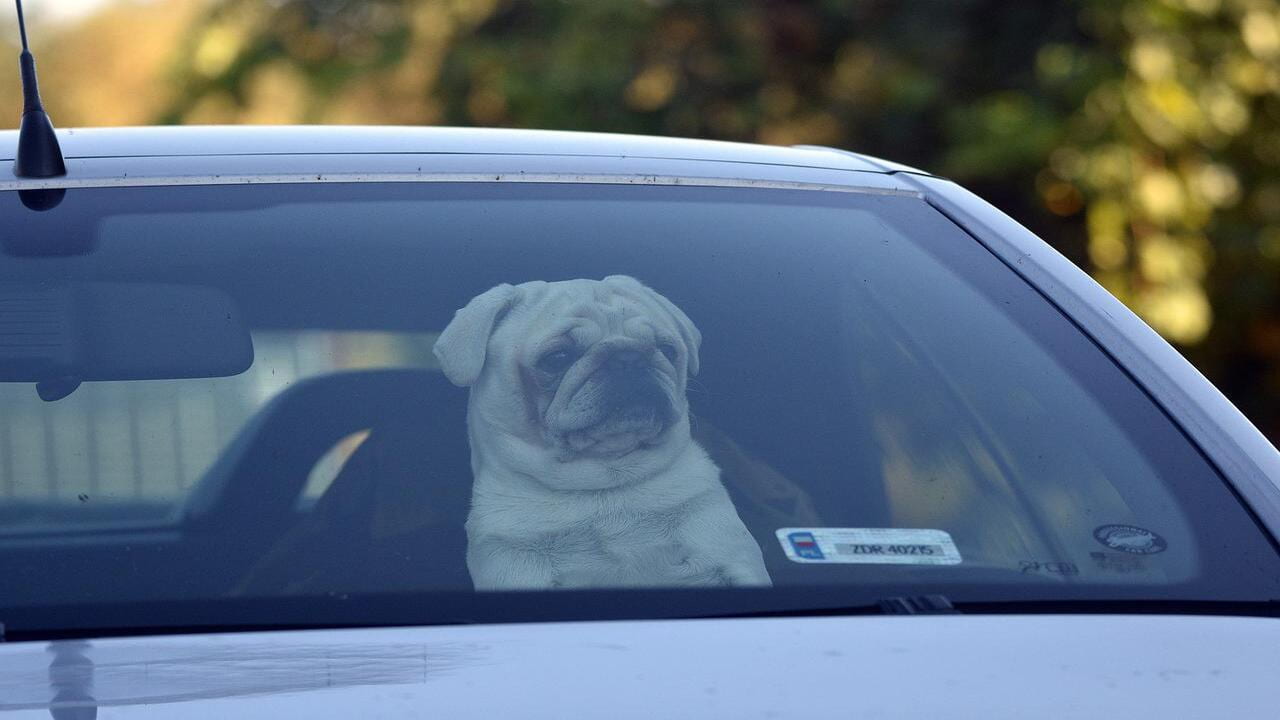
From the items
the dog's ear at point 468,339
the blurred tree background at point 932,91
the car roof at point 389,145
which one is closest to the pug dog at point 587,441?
the dog's ear at point 468,339

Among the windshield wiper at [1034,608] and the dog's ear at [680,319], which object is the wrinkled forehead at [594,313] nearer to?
the dog's ear at [680,319]

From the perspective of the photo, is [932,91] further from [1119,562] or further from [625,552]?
[625,552]

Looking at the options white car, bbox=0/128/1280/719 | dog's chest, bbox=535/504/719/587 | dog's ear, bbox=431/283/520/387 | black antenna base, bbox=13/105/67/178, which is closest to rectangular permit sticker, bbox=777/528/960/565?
white car, bbox=0/128/1280/719

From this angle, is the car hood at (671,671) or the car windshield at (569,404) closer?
the car hood at (671,671)

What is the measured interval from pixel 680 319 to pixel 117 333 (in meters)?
0.70

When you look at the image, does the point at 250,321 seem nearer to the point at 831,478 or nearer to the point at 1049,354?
the point at 831,478

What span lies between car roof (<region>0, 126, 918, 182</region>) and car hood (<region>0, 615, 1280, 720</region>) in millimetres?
764

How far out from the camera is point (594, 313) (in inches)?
68.4

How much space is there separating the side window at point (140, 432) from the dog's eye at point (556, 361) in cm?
15

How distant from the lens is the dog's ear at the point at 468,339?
169 centimetres

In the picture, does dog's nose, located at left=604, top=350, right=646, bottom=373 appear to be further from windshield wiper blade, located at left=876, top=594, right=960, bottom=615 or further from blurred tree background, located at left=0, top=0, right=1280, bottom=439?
blurred tree background, located at left=0, top=0, right=1280, bottom=439

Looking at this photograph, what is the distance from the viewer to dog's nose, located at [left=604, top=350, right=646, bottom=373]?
1.72 meters

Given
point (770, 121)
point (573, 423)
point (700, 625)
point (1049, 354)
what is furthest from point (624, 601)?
point (770, 121)

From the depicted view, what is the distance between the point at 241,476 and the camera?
166 centimetres
